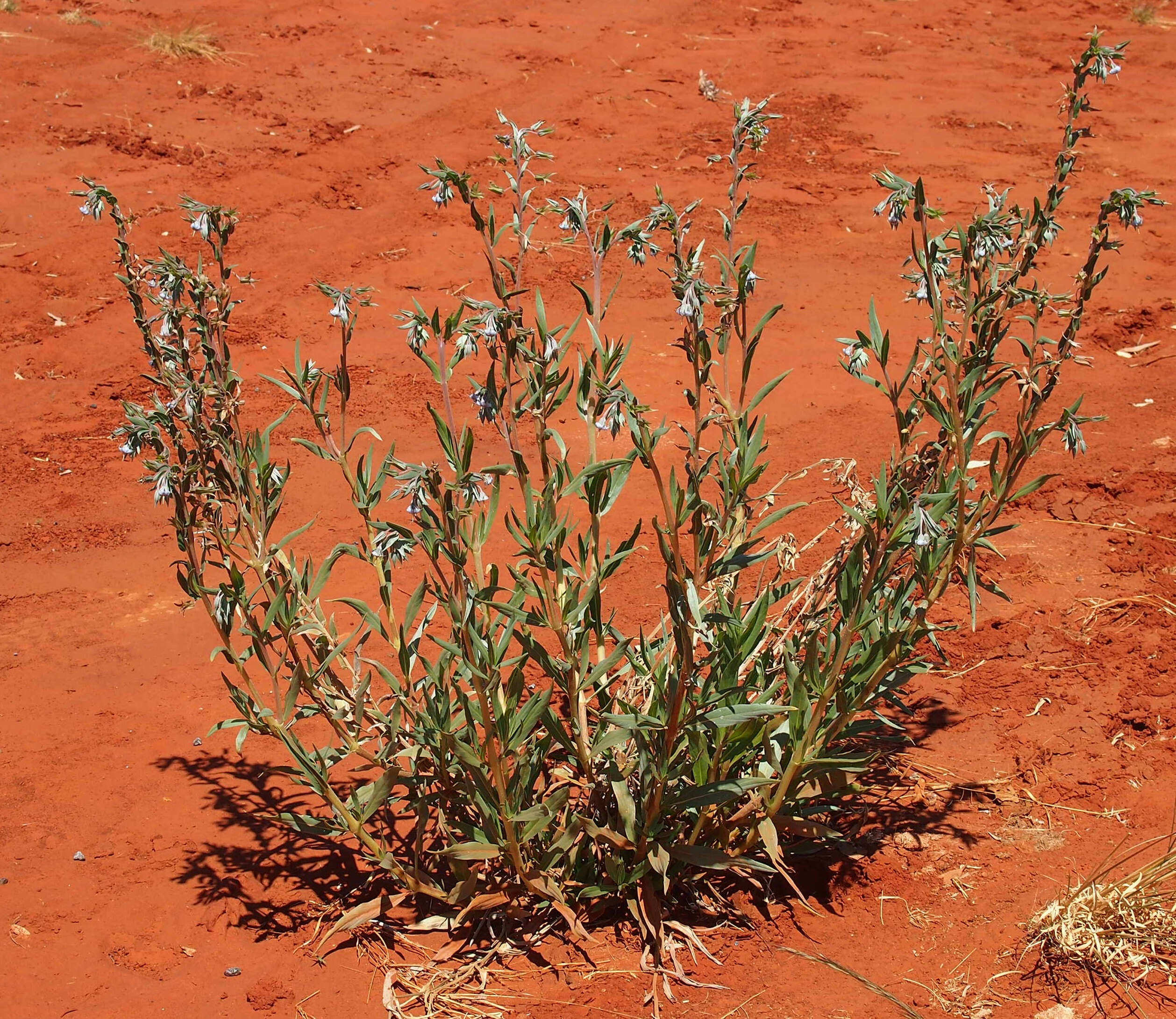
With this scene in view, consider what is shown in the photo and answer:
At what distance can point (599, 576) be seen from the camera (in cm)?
291

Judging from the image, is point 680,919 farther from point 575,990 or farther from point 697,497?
point 697,497

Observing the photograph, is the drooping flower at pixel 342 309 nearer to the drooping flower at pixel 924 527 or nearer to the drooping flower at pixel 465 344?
the drooping flower at pixel 465 344

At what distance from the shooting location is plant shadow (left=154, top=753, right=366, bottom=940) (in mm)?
3652

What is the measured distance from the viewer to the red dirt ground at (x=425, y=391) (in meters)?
3.42

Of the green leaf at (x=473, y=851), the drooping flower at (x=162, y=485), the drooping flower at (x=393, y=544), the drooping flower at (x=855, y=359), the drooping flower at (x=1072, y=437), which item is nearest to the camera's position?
the drooping flower at (x=393, y=544)

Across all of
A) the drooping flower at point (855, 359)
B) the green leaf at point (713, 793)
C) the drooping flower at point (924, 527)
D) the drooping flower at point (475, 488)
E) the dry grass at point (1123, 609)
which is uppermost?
the drooping flower at point (855, 359)

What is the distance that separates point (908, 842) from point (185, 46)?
12.2 meters

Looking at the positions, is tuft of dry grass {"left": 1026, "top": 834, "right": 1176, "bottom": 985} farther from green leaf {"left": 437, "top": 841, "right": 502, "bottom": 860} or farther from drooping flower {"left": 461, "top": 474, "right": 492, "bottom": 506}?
drooping flower {"left": 461, "top": 474, "right": 492, "bottom": 506}

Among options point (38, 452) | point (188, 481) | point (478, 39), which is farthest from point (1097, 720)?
point (478, 39)

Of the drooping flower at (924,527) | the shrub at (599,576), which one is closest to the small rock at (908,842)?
the shrub at (599,576)

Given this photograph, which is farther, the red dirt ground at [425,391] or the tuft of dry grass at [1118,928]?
the red dirt ground at [425,391]

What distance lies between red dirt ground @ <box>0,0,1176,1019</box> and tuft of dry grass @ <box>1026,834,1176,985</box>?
0.31 feet

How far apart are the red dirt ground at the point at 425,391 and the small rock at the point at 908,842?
0.12 feet

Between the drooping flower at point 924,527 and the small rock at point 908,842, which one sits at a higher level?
the drooping flower at point 924,527
